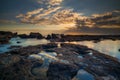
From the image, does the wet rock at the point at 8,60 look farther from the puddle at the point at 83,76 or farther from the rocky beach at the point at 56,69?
the puddle at the point at 83,76

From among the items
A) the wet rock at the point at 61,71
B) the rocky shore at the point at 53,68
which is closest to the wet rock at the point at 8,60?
the rocky shore at the point at 53,68

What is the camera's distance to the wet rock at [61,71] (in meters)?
4.34

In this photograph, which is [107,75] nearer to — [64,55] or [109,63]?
[109,63]

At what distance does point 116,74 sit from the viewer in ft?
16.1

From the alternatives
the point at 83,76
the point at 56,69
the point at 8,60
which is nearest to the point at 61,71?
the point at 56,69

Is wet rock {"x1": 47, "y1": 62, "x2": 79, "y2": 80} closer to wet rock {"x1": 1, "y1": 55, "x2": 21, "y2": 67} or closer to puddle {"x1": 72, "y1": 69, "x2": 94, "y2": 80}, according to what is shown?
puddle {"x1": 72, "y1": 69, "x2": 94, "y2": 80}

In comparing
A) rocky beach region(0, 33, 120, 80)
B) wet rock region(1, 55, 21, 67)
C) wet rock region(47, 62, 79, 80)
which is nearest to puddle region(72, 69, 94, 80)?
rocky beach region(0, 33, 120, 80)

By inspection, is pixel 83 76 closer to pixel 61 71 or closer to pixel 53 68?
pixel 61 71

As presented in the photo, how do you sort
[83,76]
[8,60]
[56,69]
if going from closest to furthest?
[83,76], [56,69], [8,60]

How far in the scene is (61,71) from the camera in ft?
15.2

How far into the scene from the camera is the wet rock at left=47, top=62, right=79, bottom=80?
4.34m

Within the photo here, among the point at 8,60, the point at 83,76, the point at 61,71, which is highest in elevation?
the point at 8,60

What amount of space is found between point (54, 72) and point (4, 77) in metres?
1.50

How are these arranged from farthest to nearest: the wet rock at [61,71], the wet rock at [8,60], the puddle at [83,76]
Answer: the wet rock at [8,60] < the puddle at [83,76] < the wet rock at [61,71]
